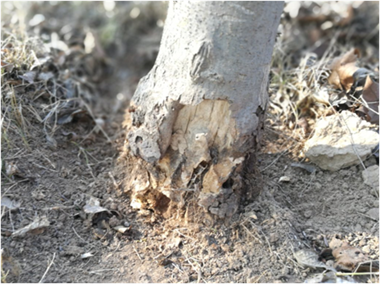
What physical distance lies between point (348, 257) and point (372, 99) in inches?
43.8

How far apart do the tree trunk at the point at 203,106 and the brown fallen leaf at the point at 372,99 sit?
2.76 ft

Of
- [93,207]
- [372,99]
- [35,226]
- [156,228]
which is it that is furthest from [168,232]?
[372,99]

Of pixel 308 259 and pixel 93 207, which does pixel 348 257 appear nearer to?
pixel 308 259

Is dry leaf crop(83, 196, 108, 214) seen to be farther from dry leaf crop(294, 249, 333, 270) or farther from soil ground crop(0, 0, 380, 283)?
dry leaf crop(294, 249, 333, 270)

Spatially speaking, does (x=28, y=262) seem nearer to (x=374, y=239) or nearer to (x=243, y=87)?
(x=243, y=87)

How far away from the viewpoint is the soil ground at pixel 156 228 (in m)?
1.81

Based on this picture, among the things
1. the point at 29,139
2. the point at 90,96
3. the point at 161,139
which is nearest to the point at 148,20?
the point at 90,96

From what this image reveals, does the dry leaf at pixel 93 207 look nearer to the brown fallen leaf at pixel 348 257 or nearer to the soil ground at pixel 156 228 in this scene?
the soil ground at pixel 156 228

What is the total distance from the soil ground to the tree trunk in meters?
0.13

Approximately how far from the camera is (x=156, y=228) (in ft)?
6.75

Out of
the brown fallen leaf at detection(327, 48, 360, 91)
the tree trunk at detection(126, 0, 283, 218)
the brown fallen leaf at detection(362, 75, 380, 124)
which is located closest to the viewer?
the tree trunk at detection(126, 0, 283, 218)

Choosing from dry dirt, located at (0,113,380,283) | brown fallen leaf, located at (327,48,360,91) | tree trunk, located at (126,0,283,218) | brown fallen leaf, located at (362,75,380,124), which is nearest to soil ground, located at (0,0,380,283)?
dry dirt, located at (0,113,380,283)

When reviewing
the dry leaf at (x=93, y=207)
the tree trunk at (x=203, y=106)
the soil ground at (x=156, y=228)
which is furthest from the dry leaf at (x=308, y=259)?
the dry leaf at (x=93, y=207)

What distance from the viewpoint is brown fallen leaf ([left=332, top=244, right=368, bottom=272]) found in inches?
69.8
